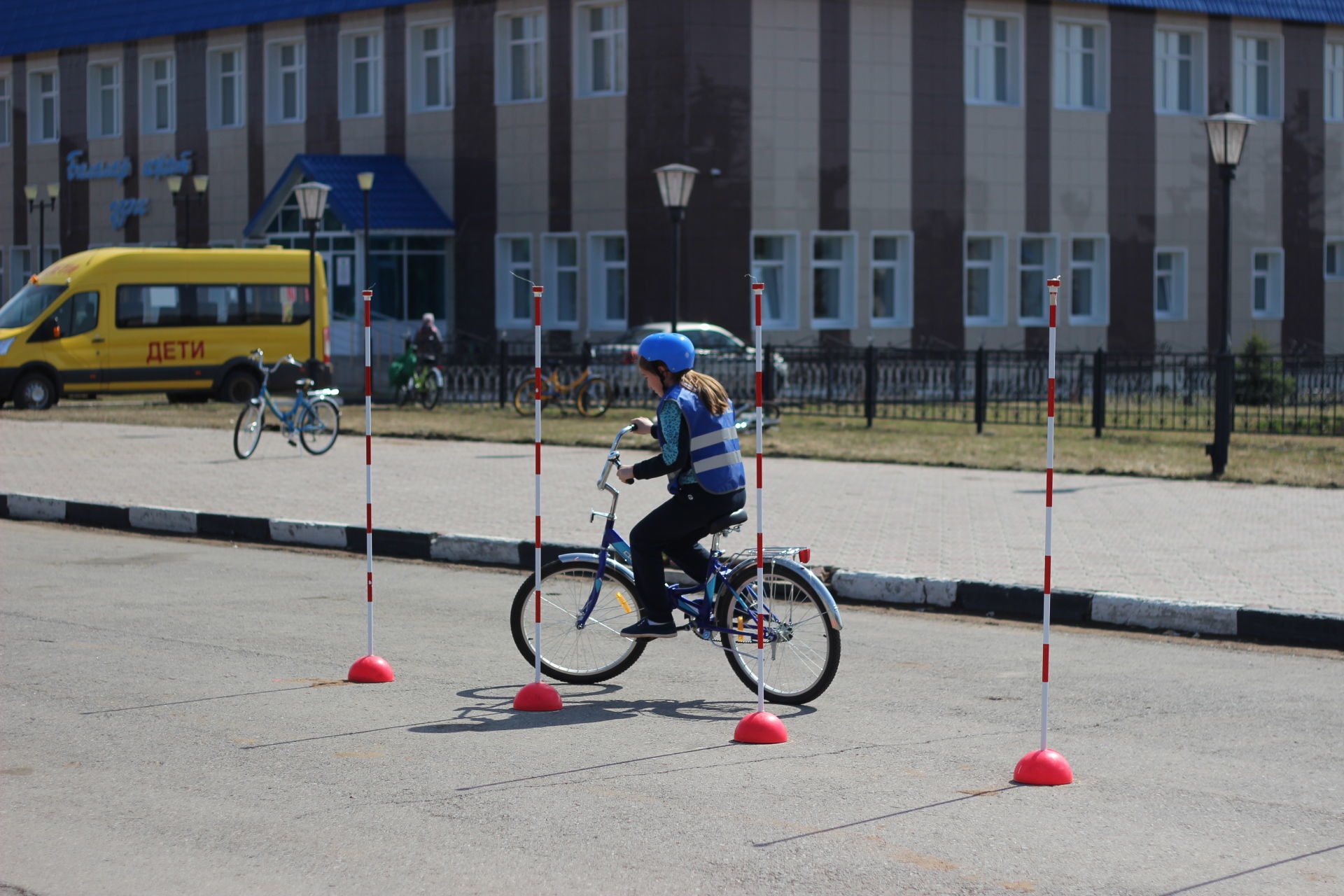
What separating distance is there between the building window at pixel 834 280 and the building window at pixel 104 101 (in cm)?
2067

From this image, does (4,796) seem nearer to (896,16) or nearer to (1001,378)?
(1001,378)

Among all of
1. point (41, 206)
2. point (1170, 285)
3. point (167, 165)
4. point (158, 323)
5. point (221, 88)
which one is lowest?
point (158, 323)

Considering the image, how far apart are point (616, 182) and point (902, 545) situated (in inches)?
928

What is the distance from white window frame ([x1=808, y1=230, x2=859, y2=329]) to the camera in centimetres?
3503

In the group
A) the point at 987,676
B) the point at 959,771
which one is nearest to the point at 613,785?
the point at 959,771

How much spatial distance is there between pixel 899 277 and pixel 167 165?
19759mm

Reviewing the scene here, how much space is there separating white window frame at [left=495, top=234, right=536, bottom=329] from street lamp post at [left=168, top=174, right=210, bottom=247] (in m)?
8.78

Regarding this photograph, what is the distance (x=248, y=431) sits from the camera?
783 inches

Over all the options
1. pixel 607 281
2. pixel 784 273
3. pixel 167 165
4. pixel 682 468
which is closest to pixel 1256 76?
pixel 784 273

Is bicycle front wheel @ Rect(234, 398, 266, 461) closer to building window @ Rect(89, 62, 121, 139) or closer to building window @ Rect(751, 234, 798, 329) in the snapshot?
building window @ Rect(751, 234, 798, 329)

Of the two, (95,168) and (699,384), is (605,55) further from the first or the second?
(699,384)

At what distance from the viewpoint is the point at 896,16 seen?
114ft

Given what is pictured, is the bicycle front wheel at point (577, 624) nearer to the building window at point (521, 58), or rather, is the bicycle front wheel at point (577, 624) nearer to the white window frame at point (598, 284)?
the white window frame at point (598, 284)

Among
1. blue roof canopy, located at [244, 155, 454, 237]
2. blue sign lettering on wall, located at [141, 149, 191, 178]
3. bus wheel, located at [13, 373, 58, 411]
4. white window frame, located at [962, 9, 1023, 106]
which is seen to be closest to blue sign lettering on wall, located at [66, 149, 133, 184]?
blue sign lettering on wall, located at [141, 149, 191, 178]
